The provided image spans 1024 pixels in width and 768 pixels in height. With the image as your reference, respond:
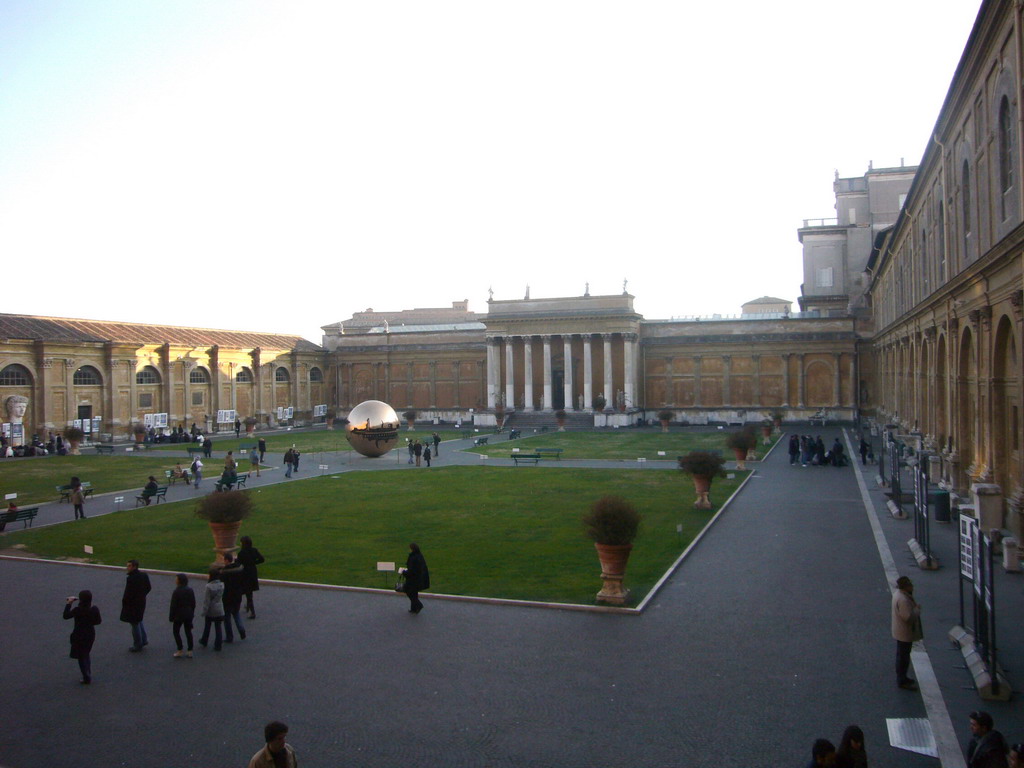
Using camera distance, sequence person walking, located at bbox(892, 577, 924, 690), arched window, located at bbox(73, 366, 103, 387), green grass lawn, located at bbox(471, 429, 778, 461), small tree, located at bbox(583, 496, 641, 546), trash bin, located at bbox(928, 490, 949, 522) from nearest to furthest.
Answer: person walking, located at bbox(892, 577, 924, 690), small tree, located at bbox(583, 496, 641, 546), trash bin, located at bbox(928, 490, 949, 522), green grass lawn, located at bbox(471, 429, 778, 461), arched window, located at bbox(73, 366, 103, 387)

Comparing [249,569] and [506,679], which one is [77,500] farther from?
[506,679]

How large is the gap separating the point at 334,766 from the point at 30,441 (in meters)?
50.3

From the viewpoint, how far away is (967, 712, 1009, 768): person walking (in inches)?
282

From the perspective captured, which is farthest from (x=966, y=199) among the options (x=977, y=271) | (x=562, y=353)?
→ (x=562, y=353)

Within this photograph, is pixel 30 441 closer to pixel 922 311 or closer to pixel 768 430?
pixel 768 430

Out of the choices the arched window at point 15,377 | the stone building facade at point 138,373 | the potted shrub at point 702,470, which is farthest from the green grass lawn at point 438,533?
the stone building facade at point 138,373

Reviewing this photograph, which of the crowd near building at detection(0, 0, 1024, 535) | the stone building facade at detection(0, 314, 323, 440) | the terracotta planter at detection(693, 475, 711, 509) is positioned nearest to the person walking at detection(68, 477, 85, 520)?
the terracotta planter at detection(693, 475, 711, 509)

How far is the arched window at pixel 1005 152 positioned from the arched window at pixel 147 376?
5517cm

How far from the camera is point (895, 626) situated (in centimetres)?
1068

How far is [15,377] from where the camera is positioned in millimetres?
50000

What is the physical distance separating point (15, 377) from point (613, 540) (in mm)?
48779

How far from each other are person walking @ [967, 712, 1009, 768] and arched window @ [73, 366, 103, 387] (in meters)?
57.4

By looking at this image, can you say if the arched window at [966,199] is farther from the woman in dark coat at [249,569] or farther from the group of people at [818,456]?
the woman in dark coat at [249,569]

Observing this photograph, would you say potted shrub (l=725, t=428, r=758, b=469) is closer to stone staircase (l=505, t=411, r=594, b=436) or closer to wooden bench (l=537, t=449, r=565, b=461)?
wooden bench (l=537, t=449, r=565, b=461)
